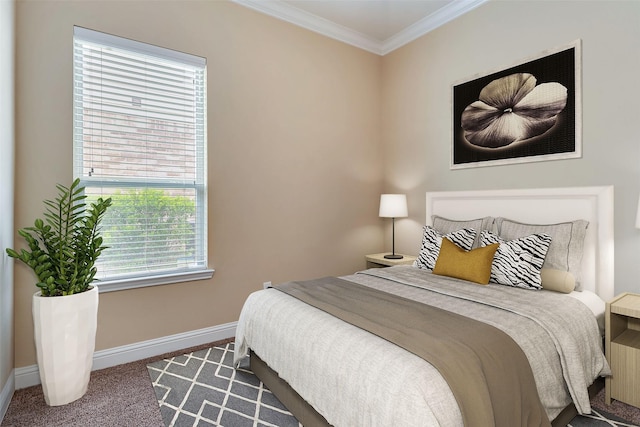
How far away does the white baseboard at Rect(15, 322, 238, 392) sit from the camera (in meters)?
2.25

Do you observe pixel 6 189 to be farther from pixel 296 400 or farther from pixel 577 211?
pixel 577 211

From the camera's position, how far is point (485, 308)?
183 centimetres

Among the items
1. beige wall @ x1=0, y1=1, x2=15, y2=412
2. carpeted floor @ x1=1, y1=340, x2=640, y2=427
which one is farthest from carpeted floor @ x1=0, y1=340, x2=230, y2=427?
beige wall @ x1=0, y1=1, x2=15, y2=412

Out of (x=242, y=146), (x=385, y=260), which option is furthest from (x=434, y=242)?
(x=242, y=146)

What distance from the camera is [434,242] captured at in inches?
116

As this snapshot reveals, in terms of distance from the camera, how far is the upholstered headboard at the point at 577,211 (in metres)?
2.35

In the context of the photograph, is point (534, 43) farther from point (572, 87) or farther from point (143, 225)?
point (143, 225)

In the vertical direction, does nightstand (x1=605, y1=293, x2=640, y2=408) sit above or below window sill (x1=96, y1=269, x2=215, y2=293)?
below

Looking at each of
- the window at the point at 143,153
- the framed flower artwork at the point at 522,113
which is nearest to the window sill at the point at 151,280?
→ the window at the point at 143,153

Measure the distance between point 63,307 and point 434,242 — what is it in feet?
8.84

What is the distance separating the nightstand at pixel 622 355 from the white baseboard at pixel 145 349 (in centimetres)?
274

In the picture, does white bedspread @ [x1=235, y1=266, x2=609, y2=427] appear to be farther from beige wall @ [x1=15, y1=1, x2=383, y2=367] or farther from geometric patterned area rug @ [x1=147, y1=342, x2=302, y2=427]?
beige wall @ [x1=15, y1=1, x2=383, y2=367]

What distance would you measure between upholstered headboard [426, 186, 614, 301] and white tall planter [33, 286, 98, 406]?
3.12 meters

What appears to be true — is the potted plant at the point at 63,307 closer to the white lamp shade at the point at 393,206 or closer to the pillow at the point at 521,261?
the white lamp shade at the point at 393,206
